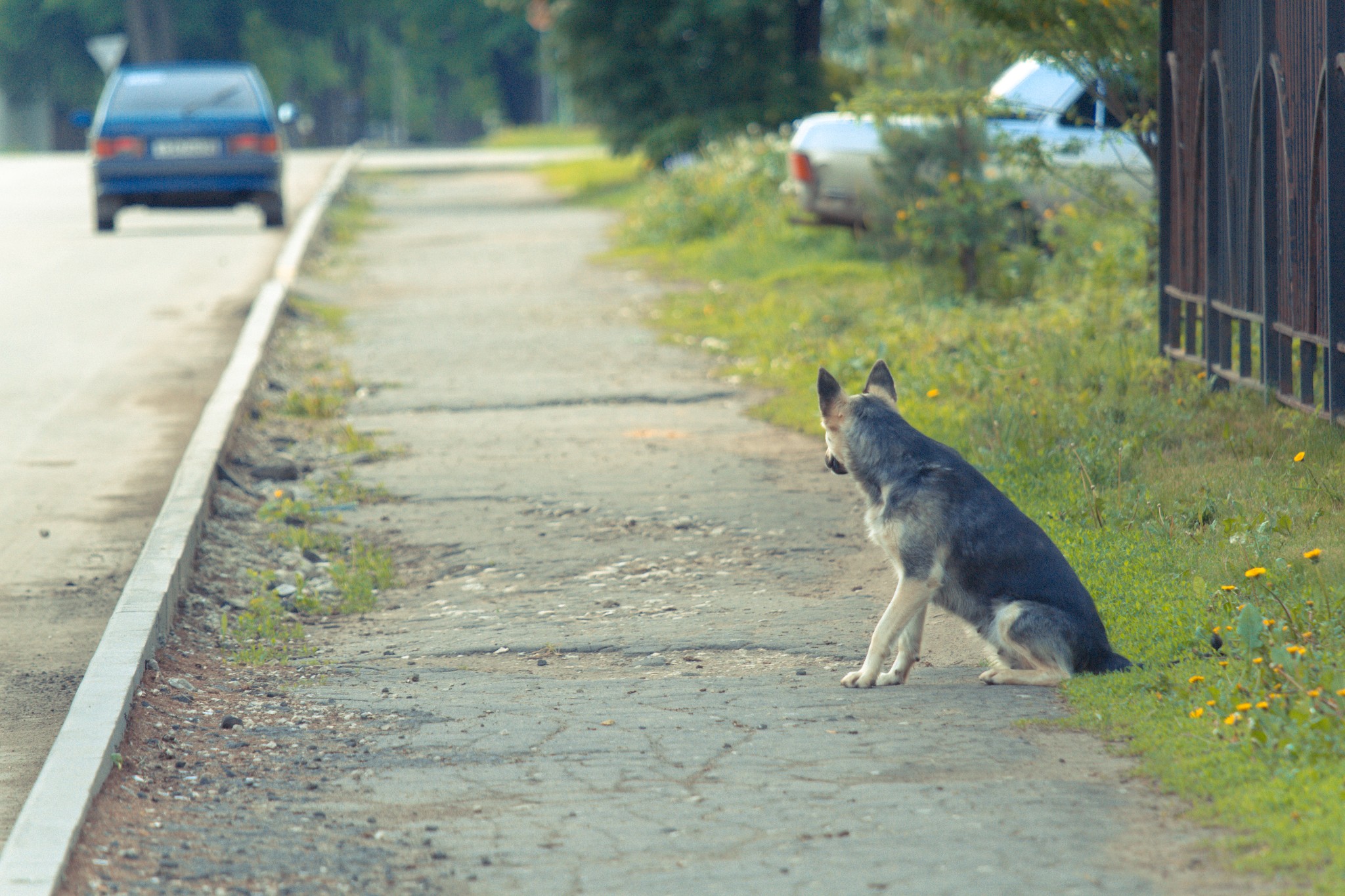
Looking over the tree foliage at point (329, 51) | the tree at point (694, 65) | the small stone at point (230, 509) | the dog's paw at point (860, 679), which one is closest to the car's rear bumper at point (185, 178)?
the tree at point (694, 65)

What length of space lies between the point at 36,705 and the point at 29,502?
3062mm

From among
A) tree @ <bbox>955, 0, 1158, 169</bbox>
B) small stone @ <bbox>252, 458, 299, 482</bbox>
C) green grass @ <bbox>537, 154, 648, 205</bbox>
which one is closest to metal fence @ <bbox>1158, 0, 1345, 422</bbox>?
tree @ <bbox>955, 0, 1158, 169</bbox>

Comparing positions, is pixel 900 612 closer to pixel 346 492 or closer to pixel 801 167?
pixel 346 492

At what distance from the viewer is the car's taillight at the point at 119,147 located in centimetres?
2022

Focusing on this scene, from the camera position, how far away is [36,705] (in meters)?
5.29

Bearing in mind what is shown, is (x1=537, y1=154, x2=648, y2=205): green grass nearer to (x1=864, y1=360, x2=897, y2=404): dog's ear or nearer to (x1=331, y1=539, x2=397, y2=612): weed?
(x1=331, y1=539, x2=397, y2=612): weed

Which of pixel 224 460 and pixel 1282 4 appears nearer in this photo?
pixel 1282 4

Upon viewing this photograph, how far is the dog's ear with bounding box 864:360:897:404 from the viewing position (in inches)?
216

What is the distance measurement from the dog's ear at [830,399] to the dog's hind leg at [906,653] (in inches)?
27.2

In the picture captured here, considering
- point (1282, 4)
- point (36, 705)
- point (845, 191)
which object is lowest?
point (36, 705)

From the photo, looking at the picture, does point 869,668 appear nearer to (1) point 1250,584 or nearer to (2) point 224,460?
(1) point 1250,584

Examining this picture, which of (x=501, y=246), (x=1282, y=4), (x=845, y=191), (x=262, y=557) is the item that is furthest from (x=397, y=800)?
(x=501, y=246)

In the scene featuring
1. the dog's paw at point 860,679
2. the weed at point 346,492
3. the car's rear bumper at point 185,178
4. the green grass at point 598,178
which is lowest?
the dog's paw at point 860,679

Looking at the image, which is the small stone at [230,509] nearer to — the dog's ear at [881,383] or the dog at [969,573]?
the dog's ear at [881,383]
